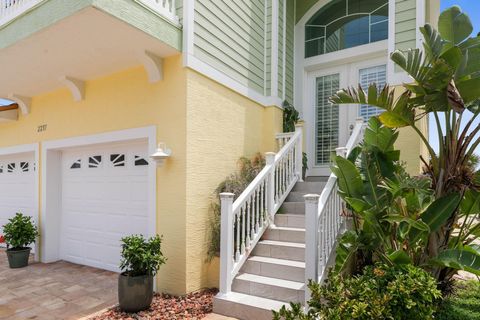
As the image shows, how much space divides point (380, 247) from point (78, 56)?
5.12m

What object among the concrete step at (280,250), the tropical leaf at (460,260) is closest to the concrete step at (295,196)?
the concrete step at (280,250)

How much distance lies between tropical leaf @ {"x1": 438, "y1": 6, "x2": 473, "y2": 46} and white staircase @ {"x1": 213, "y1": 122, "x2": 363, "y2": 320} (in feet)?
→ 6.28

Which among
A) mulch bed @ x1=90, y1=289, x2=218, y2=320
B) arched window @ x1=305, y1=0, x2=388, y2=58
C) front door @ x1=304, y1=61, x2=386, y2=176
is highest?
arched window @ x1=305, y1=0, x2=388, y2=58

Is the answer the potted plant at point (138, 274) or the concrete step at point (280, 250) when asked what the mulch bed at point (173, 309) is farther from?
the concrete step at point (280, 250)

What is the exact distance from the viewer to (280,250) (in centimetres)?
473

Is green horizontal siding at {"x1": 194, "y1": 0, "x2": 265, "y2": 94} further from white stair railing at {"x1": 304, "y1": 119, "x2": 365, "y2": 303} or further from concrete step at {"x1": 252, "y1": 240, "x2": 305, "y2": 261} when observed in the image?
concrete step at {"x1": 252, "y1": 240, "x2": 305, "y2": 261}

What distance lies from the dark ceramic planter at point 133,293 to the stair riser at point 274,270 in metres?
1.40

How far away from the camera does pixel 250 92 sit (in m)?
6.32

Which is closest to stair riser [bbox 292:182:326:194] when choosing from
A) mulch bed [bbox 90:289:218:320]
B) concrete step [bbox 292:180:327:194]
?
concrete step [bbox 292:180:327:194]

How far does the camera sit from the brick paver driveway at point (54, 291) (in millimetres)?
4332

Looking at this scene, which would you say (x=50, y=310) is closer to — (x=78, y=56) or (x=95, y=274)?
(x=95, y=274)

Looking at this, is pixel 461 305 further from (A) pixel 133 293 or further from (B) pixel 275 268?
(A) pixel 133 293

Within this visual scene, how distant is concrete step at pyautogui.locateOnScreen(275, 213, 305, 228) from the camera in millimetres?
5152

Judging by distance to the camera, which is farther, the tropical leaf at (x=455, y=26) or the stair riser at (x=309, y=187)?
the stair riser at (x=309, y=187)
